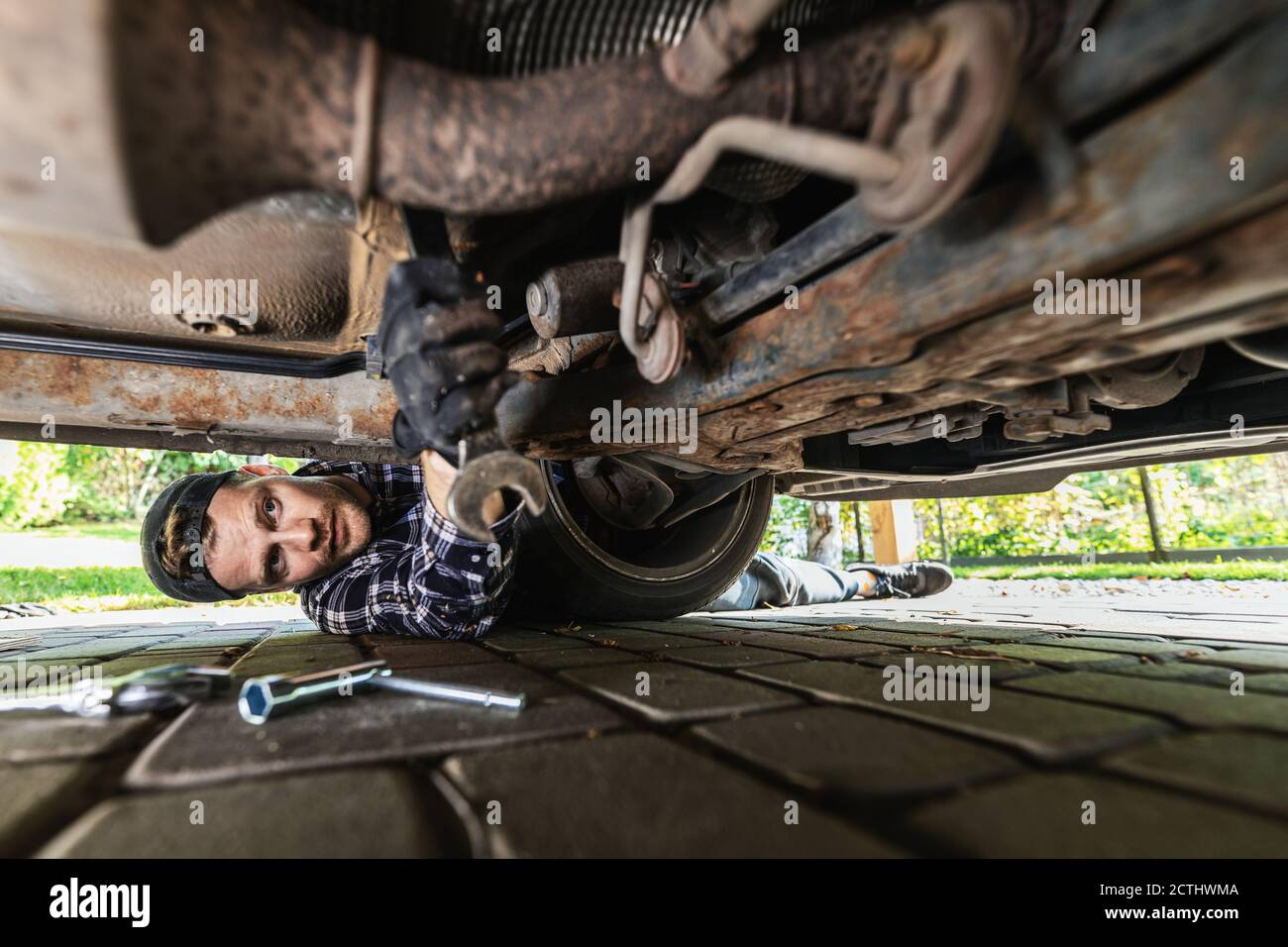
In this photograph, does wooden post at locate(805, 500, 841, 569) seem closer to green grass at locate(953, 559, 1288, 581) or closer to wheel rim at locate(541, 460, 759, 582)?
green grass at locate(953, 559, 1288, 581)

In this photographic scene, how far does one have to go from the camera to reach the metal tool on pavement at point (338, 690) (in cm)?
74

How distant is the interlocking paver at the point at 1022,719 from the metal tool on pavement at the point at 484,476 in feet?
1.51

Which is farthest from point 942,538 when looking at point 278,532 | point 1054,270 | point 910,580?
point 1054,270

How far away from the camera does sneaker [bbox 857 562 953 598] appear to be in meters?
3.77

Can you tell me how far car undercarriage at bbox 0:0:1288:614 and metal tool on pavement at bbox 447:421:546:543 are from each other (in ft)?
0.71

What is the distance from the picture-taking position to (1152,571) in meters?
5.32

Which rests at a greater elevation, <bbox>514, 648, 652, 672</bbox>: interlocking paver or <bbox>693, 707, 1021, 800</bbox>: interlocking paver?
<bbox>693, 707, 1021, 800</bbox>: interlocking paver

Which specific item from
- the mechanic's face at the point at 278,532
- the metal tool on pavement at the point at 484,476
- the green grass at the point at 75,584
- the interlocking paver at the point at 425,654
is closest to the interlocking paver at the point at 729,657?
the interlocking paver at the point at 425,654

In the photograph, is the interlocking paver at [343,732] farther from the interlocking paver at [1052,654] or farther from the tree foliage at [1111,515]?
the tree foliage at [1111,515]

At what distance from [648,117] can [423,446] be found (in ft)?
2.01

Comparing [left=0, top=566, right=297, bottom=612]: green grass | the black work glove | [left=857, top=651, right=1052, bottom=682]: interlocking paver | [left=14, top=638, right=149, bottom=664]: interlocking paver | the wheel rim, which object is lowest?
[left=0, top=566, right=297, bottom=612]: green grass

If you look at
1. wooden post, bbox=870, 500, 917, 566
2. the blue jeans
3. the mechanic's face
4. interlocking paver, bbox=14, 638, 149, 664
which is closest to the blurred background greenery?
wooden post, bbox=870, 500, 917, 566

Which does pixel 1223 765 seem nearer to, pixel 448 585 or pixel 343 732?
pixel 343 732

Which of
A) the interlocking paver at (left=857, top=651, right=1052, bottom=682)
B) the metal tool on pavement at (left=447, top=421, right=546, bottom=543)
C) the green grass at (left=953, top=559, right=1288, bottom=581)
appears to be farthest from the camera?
the green grass at (left=953, top=559, right=1288, bottom=581)
